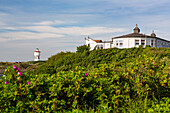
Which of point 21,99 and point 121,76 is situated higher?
point 121,76

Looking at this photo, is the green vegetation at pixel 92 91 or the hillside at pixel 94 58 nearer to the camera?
the green vegetation at pixel 92 91

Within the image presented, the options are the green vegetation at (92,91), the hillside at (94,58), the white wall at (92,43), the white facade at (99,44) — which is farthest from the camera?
the white wall at (92,43)

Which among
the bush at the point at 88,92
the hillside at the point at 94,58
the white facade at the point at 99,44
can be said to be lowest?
the bush at the point at 88,92

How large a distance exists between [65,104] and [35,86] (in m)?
0.79

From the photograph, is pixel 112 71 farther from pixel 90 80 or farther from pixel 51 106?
pixel 51 106

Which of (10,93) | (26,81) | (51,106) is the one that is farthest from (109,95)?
(10,93)

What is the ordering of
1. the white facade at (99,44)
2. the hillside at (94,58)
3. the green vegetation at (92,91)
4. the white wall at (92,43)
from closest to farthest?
1. the green vegetation at (92,91)
2. the hillside at (94,58)
3. the white facade at (99,44)
4. the white wall at (92,43)

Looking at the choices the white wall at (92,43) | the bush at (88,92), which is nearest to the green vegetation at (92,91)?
the bush at (88,92)

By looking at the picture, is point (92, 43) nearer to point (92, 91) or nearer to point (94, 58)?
point (94, 58)

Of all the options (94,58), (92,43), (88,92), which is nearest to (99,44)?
(92,43)

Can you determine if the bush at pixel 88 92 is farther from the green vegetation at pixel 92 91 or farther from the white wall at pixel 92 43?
the white wall at pixel 92 43

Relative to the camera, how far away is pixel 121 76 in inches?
174

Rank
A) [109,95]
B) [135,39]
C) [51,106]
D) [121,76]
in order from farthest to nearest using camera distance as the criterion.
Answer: [135,39]
[121,76]
[109,95]
[51,106]

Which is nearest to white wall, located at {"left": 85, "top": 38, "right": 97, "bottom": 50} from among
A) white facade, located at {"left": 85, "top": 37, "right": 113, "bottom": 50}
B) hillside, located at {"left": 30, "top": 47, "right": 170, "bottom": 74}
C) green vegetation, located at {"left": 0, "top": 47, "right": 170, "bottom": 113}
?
white facade, located at {"left": 85, "top": 37, "right": 113, "bottom": 50}
